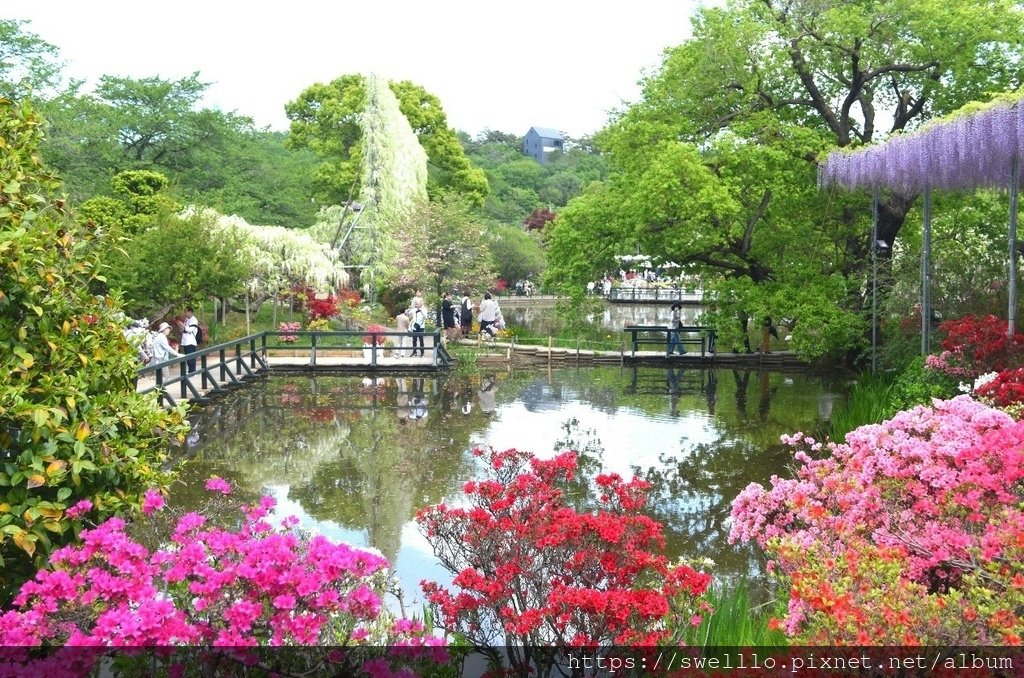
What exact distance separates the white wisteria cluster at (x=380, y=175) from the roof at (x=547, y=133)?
93.2 metres

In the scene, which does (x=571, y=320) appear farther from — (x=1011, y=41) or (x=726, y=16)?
(x=1011, y=41)

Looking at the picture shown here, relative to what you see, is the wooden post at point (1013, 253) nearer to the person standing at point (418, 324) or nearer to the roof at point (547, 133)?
the person standing at point (418, 324)

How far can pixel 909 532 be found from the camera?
5.30 meters

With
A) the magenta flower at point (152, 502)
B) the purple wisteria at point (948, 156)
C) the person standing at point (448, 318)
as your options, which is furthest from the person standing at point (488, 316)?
the magenta flower at point (152, 502)

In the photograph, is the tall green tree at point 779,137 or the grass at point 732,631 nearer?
the grass at point 732,631

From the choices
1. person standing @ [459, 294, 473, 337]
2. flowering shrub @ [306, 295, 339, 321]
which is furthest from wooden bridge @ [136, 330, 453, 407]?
person standing @ [459, 294, 473, 337]

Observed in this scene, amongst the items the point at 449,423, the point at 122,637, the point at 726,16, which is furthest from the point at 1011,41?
the point at 122,637

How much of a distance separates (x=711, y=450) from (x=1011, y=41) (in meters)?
11.5

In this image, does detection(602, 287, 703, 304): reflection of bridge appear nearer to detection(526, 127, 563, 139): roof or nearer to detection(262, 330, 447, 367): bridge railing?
detection(262, 330, 447, 367): bridge railing

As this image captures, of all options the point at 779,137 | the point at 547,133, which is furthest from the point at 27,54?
the point at 547,133

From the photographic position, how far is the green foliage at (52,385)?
4484 millimetres

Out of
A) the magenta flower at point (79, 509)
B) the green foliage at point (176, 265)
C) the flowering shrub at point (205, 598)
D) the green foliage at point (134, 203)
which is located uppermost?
the green foliage at point (134, 203)

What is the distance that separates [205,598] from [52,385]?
72.3 inches

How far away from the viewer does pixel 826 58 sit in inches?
754
